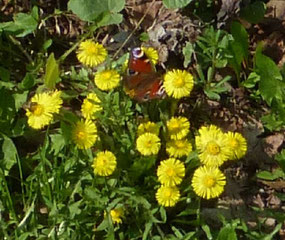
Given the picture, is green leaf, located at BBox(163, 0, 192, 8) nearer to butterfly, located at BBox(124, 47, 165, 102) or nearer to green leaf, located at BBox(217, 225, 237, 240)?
butterfly, located at BBox(124, 47, 165, 102)

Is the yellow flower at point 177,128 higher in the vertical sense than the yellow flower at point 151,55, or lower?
lower

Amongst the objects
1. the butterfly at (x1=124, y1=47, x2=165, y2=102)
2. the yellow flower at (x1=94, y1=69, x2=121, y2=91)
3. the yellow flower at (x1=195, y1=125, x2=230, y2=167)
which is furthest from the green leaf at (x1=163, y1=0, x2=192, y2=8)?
the yellow flower at (x1=195, y1=125, x2=230, y2=167)

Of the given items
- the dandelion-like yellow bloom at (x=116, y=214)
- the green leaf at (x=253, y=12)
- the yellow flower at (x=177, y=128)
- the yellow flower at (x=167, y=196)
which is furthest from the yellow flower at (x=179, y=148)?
the green leaf at (x=253, y=12)

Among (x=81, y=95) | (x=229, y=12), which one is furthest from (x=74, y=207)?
(x=229, y=12)

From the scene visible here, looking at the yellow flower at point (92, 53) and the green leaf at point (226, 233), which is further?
the yellow flower at point (92, 53)

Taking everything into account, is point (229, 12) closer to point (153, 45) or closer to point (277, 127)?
point (153, 45)

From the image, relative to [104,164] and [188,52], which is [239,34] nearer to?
[188,52]

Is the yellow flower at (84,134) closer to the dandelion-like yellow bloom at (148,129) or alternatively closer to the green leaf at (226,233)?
the dandelion-like yellow bloom at (148,129)
